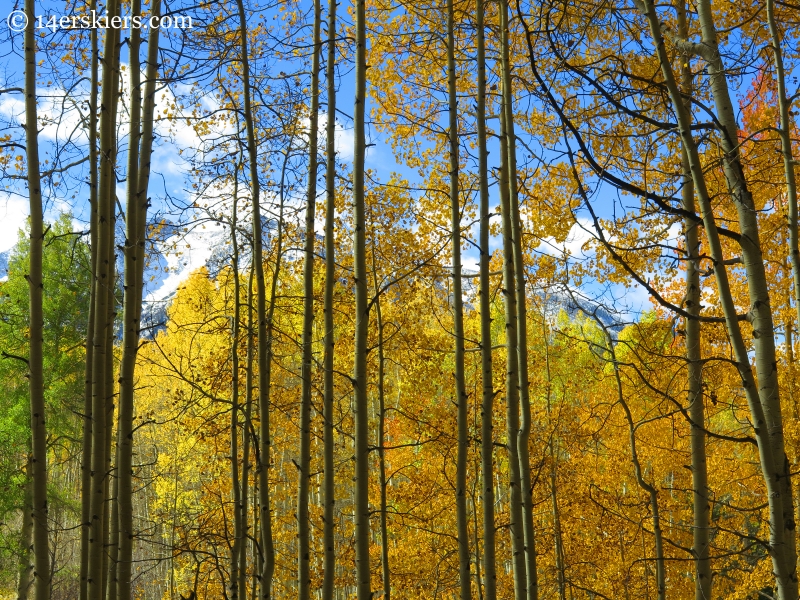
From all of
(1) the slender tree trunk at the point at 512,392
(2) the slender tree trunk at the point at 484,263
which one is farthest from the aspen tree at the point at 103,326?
(1) the slender tree trunk at the point at 512,392

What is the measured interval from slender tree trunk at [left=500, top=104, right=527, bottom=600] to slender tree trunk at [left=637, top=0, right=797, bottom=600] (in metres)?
2.13

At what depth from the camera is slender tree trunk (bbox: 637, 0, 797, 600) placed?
183cm

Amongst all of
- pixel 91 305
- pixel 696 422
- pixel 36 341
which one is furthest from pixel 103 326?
pixel 696 422

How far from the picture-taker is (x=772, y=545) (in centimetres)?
182

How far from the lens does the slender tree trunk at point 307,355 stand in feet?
13.4

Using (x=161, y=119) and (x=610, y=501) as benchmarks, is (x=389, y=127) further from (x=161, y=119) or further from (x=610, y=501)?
(x=610, y=501)

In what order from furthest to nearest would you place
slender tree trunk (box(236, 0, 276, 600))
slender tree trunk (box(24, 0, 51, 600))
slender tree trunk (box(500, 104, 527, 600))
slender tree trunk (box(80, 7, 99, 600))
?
1. slender tree trunk (box(236, 0, 276, 600))
2. slender tree trunk (box(500, 104, 527, 600))
3. slender tree trunk (box(80, 7, 99, 600))
4. slender tree trunk (box(24, 0, 51, 600))

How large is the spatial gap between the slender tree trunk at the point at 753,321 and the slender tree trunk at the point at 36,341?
2968mm

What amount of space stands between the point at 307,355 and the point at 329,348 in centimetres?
16

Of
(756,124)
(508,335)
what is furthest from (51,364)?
(756,124)

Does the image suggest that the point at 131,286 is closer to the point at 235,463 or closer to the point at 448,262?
the point at 235,463

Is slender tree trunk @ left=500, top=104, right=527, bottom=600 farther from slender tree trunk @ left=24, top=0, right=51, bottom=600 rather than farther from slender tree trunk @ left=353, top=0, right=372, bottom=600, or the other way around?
slender tree trunk @ left=24, top=0, right=51, bottom=600

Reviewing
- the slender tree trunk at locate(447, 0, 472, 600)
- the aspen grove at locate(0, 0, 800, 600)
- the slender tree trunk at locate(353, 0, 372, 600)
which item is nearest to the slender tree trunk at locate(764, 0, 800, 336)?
the aspen grove at locate(0, 0, 800, 600)

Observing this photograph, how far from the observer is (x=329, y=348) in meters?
4.24
